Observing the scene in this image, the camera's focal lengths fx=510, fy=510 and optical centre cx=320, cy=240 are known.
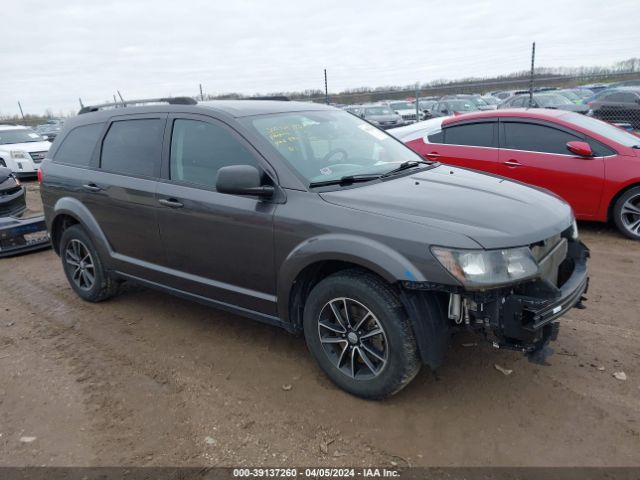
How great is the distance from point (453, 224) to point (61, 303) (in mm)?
4098

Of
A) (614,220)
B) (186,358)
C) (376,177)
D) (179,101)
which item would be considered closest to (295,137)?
(376,177)

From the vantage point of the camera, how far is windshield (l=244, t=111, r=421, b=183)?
3.48 m

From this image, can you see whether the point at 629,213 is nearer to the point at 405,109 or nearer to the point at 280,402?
the point at 280,402

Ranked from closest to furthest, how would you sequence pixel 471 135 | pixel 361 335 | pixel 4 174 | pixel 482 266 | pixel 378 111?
pixel 482 266 → pixel 361 335 → pixel 471 135 → pixel 4 174 → pixel 378 111

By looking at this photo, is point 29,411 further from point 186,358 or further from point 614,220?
point 614,220

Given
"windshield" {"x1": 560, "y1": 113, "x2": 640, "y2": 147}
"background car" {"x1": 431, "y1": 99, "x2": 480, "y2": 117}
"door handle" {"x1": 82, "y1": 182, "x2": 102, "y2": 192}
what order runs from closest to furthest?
1. "door handle" {"x1": 82, "y1": 182, "x2": 102, "y2": 192}
2. "windshield" {"x1": 560, "y1": 113, "x2": 640, "y2": 147}
3. "background car" {"x1": 431, "y1": 99, "x2": 480, "y2": 117}

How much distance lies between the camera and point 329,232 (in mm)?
3047

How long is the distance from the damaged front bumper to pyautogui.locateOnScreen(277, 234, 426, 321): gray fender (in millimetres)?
105

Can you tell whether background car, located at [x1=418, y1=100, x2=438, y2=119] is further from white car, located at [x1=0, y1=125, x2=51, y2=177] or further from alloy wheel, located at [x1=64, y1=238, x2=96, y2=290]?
alloy wheel, located at [x1=64, y1=238, x2=96, y2=290]

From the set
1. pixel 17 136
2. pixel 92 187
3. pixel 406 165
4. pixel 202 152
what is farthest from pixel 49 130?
pixel 406 165

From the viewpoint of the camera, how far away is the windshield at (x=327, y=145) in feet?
11.4

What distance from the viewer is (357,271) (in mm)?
3053

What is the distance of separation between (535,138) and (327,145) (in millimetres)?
3992

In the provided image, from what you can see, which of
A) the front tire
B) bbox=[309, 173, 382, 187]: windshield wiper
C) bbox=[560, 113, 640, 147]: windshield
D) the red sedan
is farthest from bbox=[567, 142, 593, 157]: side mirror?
the front tire
